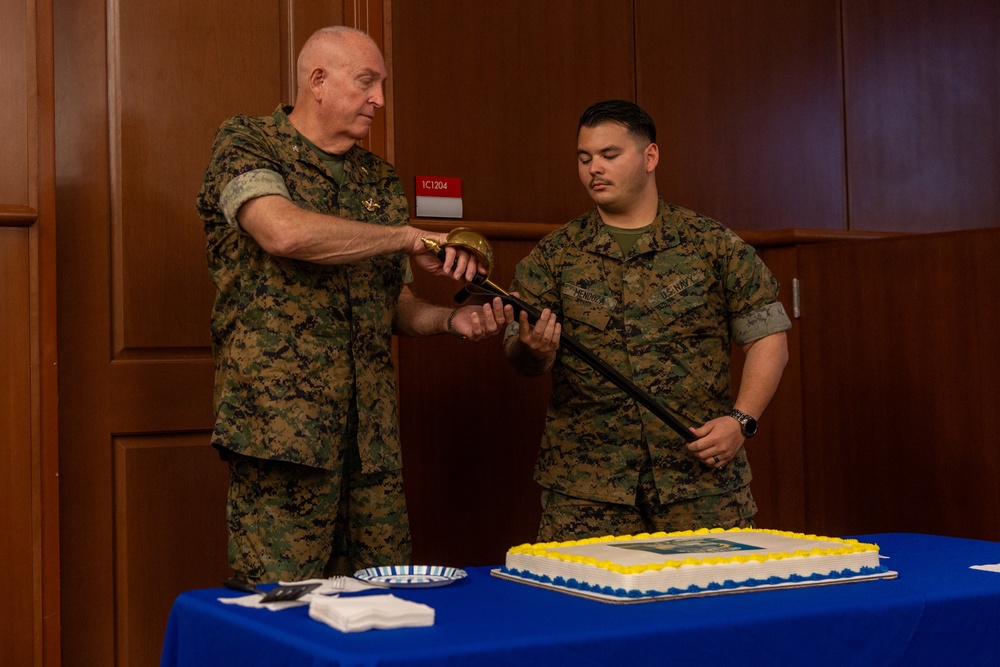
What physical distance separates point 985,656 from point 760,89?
2.67m

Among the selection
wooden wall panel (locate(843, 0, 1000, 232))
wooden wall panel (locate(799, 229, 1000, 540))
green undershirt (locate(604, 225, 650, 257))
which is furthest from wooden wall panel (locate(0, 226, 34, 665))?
wooden wall panel (locate(843, 0, 1000, 232))

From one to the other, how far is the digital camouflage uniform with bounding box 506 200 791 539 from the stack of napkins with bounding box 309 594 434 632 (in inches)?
47.9

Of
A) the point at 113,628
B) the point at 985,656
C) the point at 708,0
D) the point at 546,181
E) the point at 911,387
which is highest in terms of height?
the point at 708,0

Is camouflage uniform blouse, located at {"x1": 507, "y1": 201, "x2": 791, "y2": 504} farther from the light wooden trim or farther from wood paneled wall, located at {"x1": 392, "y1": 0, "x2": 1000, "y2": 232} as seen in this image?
the light wooden trim

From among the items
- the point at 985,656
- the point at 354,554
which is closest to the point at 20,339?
the point at 354,554

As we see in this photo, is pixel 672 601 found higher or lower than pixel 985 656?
higher

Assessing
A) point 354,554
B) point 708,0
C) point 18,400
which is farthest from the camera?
point 708,0

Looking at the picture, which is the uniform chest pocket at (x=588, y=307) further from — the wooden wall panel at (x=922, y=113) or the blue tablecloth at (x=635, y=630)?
the wooden wall panel at (x=922, y=113)

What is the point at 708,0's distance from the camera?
3840mm

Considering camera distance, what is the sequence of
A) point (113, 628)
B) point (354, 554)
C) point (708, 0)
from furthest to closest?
point (708, 0) → point (113, 628) → point (354, 554)

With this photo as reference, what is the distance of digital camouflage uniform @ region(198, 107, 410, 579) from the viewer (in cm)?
228

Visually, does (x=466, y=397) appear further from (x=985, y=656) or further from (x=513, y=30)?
(x=985, y=656)

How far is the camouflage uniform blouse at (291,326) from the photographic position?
2277mm

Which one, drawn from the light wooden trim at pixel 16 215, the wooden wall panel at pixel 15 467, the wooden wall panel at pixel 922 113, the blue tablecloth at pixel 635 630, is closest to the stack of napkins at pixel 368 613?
the blue tablecloth at pixel 635 630
